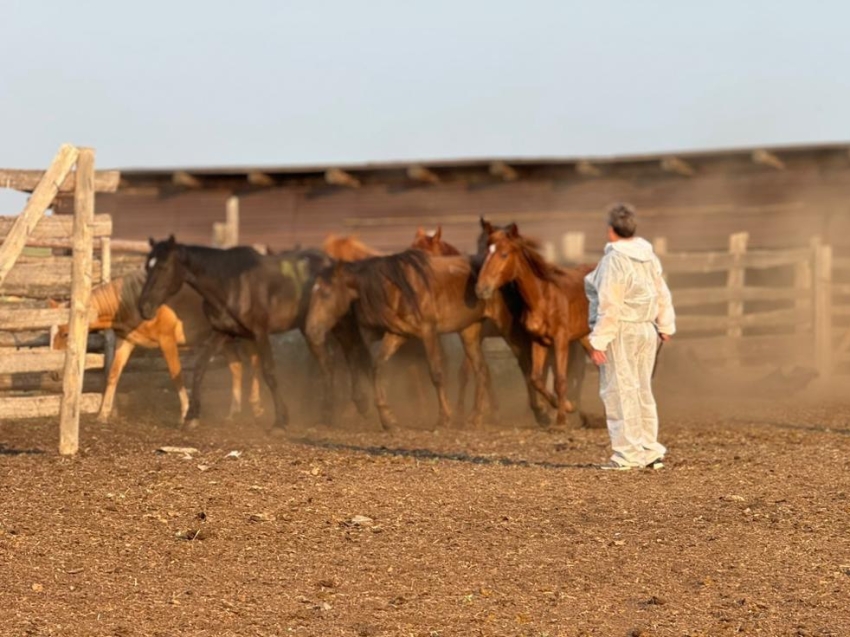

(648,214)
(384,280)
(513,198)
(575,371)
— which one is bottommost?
(575,371)

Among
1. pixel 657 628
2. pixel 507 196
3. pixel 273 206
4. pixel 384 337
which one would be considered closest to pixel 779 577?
pixel 657 628

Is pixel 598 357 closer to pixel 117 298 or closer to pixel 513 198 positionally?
pixel 117 298

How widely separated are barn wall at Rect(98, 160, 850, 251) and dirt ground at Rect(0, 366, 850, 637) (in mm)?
12190

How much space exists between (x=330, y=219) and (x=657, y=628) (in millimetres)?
21293

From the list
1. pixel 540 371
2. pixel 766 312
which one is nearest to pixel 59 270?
pixel 540 371

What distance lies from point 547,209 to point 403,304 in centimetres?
1168

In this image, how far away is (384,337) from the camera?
47.9ft

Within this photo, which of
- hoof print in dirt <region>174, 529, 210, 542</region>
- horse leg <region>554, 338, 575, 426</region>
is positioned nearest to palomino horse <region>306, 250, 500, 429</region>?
horse leg <region>554, 338, 575, 426</region>

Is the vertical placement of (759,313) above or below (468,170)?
below

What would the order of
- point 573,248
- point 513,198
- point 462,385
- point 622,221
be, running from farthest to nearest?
point 513,198, point 573,248, point 462,385, point 622,221

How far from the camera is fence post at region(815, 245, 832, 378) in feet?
68.6

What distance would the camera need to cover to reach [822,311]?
68.5ft

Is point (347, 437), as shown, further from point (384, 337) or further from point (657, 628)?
point (657, 628)

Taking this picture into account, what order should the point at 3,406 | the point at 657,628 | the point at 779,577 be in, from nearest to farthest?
1. the point at 657,628
2. the point at 779,577
3. the point at 3,406
